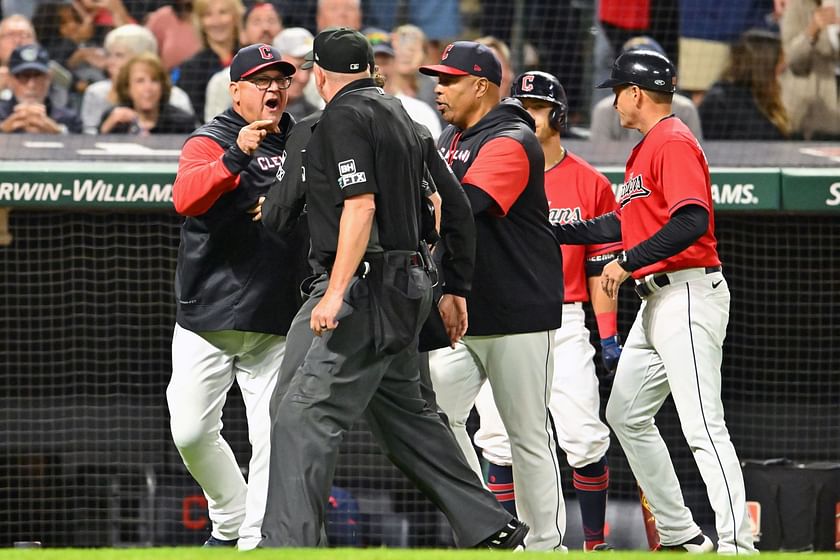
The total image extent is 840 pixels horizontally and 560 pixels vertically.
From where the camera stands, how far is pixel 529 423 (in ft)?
16.2

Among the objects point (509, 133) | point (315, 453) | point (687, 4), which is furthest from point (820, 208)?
point (315, 453)

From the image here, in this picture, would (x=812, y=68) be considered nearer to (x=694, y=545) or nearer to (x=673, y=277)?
(x=673, y=277)

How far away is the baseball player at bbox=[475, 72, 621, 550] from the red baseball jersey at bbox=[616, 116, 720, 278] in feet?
2.26

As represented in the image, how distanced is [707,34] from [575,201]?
9.42 ft

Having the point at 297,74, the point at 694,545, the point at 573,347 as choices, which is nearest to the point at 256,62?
the point at 573,347

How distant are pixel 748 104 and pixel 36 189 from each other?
3.96 meters

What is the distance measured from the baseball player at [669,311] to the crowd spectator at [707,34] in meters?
3.13

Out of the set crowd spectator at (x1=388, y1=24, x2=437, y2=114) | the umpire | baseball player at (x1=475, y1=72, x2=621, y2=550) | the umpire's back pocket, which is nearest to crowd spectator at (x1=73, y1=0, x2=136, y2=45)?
crowd spectator at (x1=388, y1=24, x2=437, y2=114)

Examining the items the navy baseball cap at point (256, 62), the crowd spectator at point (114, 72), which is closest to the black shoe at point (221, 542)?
the navy baseball cap at point (256, 62)

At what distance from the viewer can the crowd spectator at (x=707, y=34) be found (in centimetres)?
816

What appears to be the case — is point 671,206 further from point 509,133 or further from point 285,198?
point 285,198

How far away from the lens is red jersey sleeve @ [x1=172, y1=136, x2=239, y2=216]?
15.5 feet

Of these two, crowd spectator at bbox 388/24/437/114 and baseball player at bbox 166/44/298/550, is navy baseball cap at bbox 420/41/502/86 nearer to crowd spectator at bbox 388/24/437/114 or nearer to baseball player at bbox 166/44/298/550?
baseball player at bbox 166/44/298/550

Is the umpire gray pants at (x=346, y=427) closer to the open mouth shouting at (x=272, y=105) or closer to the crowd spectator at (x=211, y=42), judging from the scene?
the open mouth shouting at (x=272, y=105)
